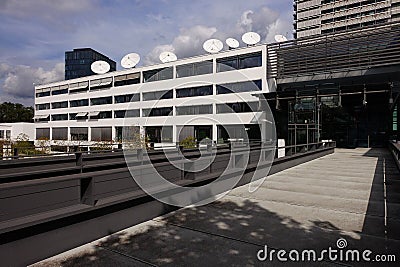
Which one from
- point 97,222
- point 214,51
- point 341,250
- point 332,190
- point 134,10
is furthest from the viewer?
point 214,51

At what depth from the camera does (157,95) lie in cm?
4484

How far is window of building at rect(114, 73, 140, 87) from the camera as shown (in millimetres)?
46531

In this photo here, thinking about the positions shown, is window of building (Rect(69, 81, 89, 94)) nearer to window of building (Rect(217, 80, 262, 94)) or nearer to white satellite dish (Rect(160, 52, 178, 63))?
white satellite dish (Rect(160, 52, 178, 63))

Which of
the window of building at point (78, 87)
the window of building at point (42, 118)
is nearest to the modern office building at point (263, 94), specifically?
the window of building at point (78, 87)

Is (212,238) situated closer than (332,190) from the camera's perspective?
Yes

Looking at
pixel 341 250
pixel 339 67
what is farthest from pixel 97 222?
pixel 339 67

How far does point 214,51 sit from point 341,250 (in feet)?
118

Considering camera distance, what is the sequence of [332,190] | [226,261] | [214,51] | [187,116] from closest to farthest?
[226,261]
[332,190]
[214,51]
[187,116]

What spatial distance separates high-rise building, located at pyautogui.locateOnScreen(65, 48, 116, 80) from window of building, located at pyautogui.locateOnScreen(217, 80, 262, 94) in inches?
6095

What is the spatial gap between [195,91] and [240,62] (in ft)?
25.4

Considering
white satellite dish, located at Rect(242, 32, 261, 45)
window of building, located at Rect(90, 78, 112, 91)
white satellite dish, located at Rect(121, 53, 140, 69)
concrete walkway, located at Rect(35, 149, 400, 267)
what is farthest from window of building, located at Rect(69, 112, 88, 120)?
concrete walkway, located at Rect(35, 149, 400, 267)

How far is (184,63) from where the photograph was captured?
4066 cm

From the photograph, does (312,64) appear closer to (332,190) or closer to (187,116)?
(187,116)

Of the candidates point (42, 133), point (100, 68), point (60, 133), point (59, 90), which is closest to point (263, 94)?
point (100, 68)
